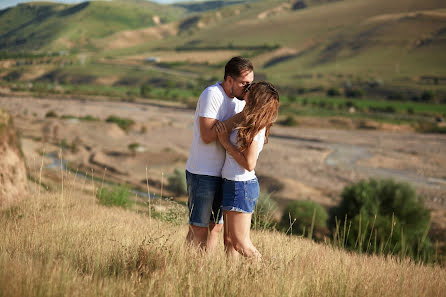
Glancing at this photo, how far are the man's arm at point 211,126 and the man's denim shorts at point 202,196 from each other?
0.32 meters

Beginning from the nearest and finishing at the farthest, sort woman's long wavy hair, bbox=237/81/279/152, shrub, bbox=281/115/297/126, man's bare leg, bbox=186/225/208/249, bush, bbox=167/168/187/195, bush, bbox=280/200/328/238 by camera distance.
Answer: woman's long wavy hair, bbox=237/81/279/152 < man's bare leg, bbox=186/225/208/249 < bush, bbox=280/200/328/238 < bush, bbox=167/168/187/195 < shrub, bbox=281/115/297/126

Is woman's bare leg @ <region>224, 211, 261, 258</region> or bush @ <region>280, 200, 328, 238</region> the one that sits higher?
woman's bare leg @ <region>224, 211, 261, 258</region>

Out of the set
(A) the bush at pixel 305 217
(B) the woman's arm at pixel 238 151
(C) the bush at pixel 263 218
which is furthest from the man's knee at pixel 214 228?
(A) the bush at pixel 305 217

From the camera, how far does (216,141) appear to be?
12.3 feet

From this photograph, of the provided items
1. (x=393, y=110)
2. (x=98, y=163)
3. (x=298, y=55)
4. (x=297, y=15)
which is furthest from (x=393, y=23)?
(x=98, y=163)

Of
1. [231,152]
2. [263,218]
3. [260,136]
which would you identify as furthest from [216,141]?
[263,218]

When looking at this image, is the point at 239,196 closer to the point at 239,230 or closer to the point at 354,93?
the point at 239,230

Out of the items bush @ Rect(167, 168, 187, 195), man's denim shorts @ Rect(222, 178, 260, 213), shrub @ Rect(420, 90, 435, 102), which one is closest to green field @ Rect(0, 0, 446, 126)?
shrub @ Rect(420, 90, 435, 102)

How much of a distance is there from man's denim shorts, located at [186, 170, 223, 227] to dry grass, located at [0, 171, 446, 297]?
0.26m

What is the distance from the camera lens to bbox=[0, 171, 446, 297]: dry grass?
113 inches

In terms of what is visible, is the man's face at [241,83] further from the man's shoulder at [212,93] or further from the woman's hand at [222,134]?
the woman's hand at [222,134]

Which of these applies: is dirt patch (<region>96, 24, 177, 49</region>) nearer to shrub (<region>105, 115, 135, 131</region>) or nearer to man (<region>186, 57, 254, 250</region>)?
shrub (<region>105, 115, 135, 131</region>)

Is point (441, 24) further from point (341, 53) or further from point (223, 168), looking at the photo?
point (223, 168)

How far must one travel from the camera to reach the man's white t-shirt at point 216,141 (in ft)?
12.1
